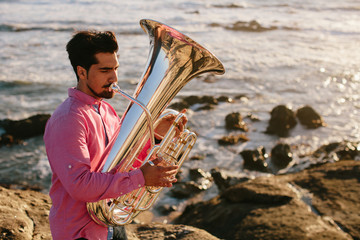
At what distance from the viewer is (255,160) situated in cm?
734

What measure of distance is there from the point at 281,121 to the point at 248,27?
521 inches

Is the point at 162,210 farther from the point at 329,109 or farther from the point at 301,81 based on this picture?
the point at 301,81

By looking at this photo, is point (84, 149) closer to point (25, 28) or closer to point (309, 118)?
point (309, 118)

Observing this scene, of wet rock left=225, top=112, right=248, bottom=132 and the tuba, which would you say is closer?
the tuba

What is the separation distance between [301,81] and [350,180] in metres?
7.30

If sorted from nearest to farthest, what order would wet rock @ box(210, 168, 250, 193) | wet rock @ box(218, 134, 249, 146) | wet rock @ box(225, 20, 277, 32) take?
wet rock @ box(210, 168, 250, 193) < wet rock @ box(218, 134, 249, 146) < wet rock @ box(225, 20, 277, 32)

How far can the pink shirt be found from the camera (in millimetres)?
1981

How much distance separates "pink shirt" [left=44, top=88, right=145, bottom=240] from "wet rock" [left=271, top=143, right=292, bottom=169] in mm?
5484

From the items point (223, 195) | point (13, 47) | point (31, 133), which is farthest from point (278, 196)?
point (13, 47)

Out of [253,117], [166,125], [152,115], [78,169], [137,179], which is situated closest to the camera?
[78,169]

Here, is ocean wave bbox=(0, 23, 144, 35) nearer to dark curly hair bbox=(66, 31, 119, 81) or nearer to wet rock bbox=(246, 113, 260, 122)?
wet rock bbox=(246, 113, 260, 122)

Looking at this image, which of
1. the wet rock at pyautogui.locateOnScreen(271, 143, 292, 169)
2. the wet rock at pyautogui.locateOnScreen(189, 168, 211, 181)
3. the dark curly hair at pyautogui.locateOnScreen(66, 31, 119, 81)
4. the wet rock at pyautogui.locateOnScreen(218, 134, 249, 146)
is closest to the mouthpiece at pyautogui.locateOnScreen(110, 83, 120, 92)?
the dark curly hair at pyautogui.locateOnScreen(66, 31, 119, 81)

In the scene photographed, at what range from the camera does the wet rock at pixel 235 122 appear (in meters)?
8.65

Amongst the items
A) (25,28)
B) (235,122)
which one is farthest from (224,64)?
(25,28)
